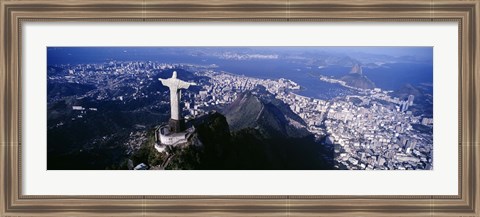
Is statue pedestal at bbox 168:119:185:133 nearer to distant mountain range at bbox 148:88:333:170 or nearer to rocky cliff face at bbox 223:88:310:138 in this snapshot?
distant mountain range at bbox 148:88:333:170

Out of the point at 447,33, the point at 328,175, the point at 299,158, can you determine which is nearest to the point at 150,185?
the point at 299,158

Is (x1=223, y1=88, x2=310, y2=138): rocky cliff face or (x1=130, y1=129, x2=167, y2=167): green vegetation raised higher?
(x1=223, y1=88, x2=310, y2=138): rocky cliff face

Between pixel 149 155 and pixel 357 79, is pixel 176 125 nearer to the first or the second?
pixel 149 155

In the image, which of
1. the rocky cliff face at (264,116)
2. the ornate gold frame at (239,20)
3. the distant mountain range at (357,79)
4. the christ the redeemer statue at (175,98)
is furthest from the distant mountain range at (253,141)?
the distant mountain range at (357,79)

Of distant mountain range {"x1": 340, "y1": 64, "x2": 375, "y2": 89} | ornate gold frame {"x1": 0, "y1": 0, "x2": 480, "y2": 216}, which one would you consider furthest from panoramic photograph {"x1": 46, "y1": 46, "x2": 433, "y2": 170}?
ornate gold frame {"x1": 0, "y1": 0, "x2": 480, "y2": 216}

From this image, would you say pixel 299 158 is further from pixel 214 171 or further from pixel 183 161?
pixel 183 161

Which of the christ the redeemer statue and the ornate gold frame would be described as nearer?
the ornate gold frame

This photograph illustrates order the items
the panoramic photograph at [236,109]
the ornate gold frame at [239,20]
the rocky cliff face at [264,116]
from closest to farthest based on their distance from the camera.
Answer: the ornate gold frame at [239,20]
the panoramic photograph at [236,109]
the rocky cliff face at [264,116]

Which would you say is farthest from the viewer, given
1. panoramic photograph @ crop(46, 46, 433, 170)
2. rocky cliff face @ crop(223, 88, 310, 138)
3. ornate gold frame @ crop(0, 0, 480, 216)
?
rocky cliff face @ crop(223, 88, 310, 138)

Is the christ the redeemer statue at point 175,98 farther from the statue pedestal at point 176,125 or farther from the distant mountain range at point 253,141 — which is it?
the distant mountain range at point 253,141
